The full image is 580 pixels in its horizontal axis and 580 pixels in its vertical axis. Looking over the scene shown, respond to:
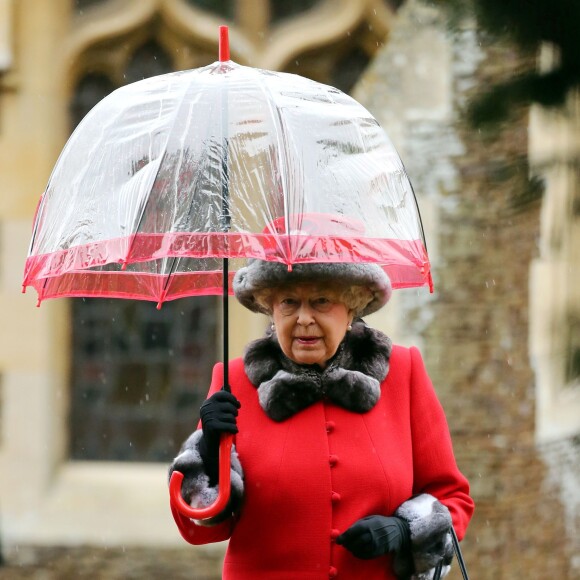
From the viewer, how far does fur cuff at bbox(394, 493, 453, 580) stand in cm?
254

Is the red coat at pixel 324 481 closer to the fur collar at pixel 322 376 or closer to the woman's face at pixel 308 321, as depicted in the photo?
the fur collar at pixel 322 376

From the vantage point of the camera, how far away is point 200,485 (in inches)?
99.3

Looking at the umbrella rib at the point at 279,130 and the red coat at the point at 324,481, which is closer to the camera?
the umbrella rib at the point at 279,130

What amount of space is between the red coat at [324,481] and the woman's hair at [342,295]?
0.59 feet

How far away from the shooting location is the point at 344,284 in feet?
8.45

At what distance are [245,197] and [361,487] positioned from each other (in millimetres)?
615

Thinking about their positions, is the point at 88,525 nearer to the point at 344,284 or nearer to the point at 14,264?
the point at 14,264

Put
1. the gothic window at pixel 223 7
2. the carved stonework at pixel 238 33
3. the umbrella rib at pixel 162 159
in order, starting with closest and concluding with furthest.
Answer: the umbrella rib at pixel 162 159 → the carved stonework at pixel 238 33 → the gothic window at pixel 223 7

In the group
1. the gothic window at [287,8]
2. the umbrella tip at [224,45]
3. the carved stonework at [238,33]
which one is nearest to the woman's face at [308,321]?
the umbrella tip at [224,45]

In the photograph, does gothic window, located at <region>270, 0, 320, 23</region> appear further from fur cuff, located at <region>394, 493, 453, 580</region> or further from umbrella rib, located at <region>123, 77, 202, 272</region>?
fur cuff, located at <region>394, 493, 453, 580</region>

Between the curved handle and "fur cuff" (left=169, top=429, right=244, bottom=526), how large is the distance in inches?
0.7

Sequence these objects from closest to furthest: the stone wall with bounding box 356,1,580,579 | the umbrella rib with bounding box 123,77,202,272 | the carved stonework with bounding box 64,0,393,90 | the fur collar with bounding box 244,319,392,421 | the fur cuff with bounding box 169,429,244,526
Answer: the umbrella rib with bounding box 123,77,202,272 → the fur cuff with bounding box 169,429,244,526 → the fur collar with bounding box 244,319,392,421 → the stone wall with bounding box 356,1,580,579 → the carved stonework with bounding box 64,0,393,90

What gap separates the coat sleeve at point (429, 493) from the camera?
2.56 m

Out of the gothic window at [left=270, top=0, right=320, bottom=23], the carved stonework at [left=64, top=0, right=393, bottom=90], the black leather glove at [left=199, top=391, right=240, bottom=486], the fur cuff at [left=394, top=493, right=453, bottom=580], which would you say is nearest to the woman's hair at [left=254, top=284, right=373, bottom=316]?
the black leather glove at [left=199, top=391, right=240, bottom=486]
